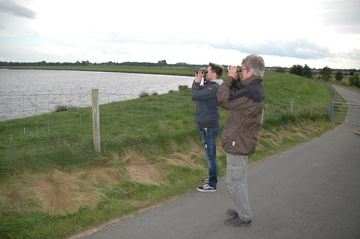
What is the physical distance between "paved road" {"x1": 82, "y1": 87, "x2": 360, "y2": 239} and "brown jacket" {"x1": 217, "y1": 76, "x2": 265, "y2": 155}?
117 centimetres

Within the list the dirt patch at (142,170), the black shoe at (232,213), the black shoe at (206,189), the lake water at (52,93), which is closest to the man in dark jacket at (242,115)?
the black shoe at (232,213)

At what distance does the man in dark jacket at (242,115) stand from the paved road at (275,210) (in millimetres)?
529

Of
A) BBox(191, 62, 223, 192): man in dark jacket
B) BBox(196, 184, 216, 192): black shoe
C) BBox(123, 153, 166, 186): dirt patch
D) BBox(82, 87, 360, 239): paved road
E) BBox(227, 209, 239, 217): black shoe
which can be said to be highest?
BBox(191, 62, 223, 192): man in dark jacket

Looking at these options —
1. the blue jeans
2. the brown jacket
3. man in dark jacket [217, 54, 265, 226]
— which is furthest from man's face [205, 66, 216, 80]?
the brown jacket

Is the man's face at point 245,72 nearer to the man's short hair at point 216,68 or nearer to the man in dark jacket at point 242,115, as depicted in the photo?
the man in dark jacket at point 242,115

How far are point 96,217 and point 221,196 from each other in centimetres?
222

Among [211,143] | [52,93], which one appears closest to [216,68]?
[211,143]

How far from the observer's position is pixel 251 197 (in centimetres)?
534

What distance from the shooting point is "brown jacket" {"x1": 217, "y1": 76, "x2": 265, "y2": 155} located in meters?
3.88

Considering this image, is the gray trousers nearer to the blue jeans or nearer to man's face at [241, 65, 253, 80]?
man's face at [241, 65, 253, 80]

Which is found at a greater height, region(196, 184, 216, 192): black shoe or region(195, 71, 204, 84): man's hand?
region(195, 71, 204, 84): man's hand

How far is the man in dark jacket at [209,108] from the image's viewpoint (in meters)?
5.02

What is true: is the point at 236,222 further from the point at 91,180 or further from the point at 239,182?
the point at 91,180

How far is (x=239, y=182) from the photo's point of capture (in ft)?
13.5
